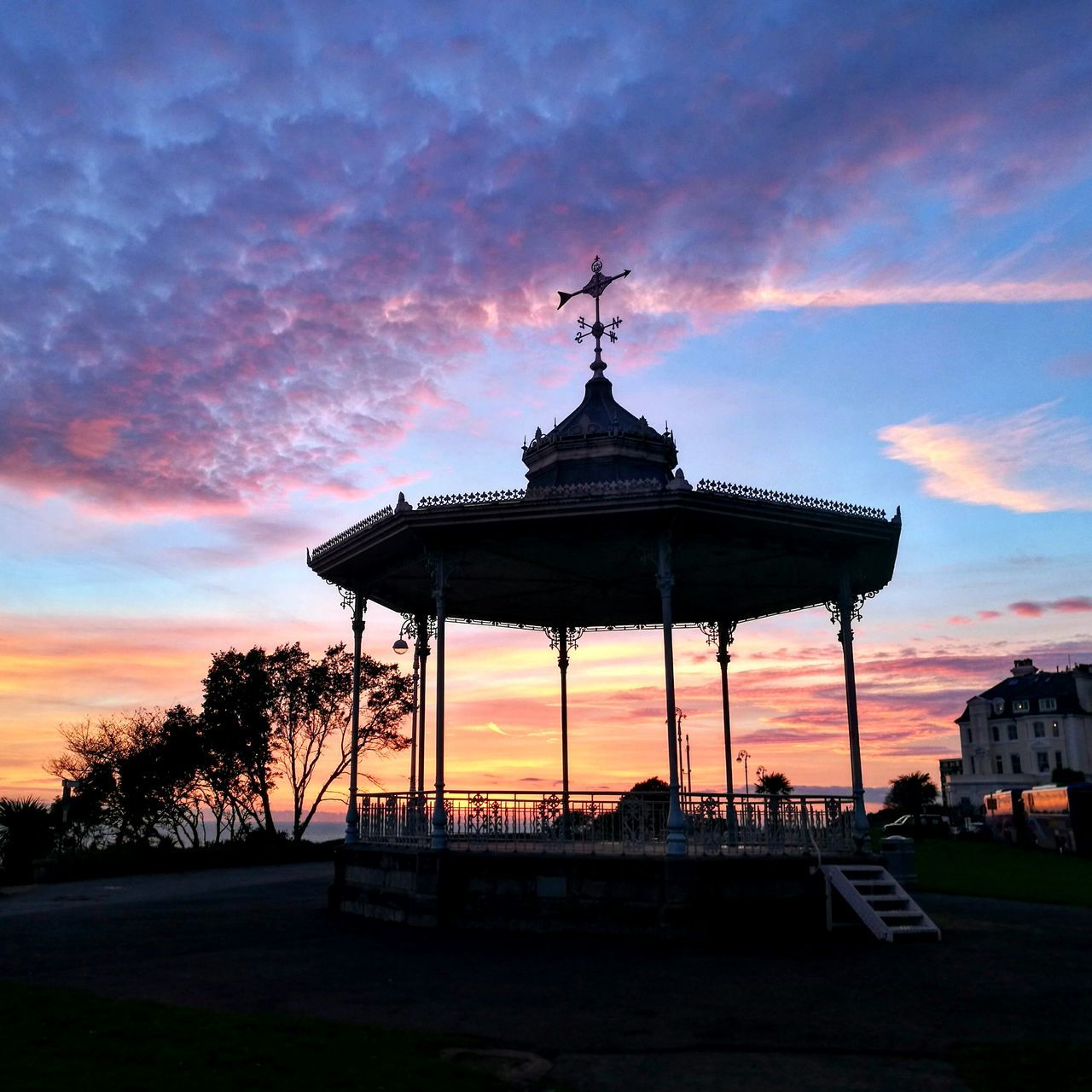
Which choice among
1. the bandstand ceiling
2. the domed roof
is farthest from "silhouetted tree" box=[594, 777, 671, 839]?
the domed roof

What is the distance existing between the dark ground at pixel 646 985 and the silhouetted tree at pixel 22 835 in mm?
17689

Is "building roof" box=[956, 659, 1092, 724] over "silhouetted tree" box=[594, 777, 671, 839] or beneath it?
over

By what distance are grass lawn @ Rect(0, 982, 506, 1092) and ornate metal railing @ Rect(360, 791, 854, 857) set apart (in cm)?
930

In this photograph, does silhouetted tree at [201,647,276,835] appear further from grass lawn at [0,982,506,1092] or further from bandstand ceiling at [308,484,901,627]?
grass lawn at [0,982,506,1092]

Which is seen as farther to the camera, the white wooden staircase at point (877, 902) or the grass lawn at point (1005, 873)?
the grass lawn at point (1005, 873)

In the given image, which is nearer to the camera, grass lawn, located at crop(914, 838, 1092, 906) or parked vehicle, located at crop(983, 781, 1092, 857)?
grass lawn, located at crop(914, 838, 1092, 906)

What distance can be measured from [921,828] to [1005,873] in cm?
3449

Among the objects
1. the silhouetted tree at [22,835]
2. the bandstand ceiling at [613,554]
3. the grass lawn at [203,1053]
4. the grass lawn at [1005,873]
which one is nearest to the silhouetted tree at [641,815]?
the bandstand ceiling at [613,554]

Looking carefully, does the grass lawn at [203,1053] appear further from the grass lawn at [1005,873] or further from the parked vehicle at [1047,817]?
the parked vehicle at [1047,817]

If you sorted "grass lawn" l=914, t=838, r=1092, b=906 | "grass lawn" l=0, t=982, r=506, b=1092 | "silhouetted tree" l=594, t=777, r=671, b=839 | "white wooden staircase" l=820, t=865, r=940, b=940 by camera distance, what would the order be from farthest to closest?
"grass lawn" l=914, t=838, r=1092, b=906, "silhouetted tree" l=594, t=777, r=671, b=839, "white wooden staircase" l=820, t=865, r=940, b=940, "grass lawn" l=0, t=982, r=506, b=1092

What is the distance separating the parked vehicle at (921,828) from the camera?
2576 inches

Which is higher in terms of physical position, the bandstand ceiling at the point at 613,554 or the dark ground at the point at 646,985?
the bandstand ceiling at the point at 613,554

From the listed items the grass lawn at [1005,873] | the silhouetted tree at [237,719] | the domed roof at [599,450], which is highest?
the domed roof at [599,450]

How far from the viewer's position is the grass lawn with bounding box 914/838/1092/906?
2636cm
